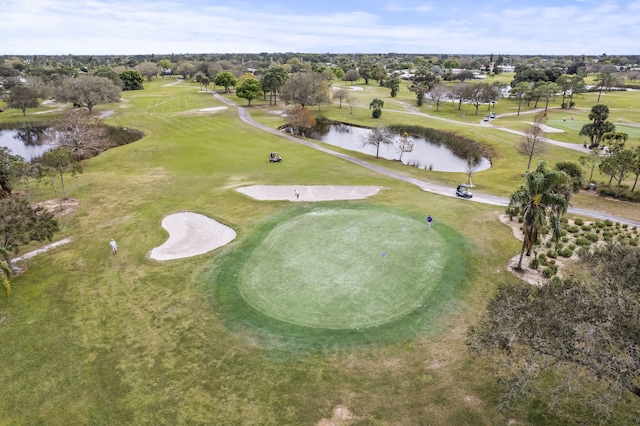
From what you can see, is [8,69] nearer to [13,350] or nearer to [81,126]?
[81,126]

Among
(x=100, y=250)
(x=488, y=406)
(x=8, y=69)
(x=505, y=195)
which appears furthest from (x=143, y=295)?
(x=8, y=69)

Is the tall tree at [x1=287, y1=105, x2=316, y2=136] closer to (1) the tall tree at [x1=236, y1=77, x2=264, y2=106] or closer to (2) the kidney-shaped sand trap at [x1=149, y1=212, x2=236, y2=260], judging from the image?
(1) the tall tree at [x1=236, y1=77, x2=264, y2=106]

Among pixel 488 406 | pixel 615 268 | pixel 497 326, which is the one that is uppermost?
pixel 615 268

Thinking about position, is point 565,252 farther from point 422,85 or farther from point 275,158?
→ point 422,85

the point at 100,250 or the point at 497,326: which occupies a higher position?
the point at 497,326

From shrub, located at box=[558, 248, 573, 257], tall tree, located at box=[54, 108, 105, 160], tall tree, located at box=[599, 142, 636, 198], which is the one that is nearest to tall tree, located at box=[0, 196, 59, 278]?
tall tree, located at box=[54, 108, 105, 160]

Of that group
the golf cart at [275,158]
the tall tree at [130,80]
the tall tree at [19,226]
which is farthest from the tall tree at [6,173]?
the tall tree at [130,80]

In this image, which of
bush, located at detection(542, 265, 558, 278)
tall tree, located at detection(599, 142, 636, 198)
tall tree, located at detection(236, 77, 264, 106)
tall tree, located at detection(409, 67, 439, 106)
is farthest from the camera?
tall tree, located at detection(409, 67, 439, 106)

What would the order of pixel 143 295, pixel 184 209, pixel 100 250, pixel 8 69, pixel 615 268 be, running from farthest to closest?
pixel 8 69 < pixel 184 209 < pixel 100 250 < pixel 143 295 < pixel 615 268
